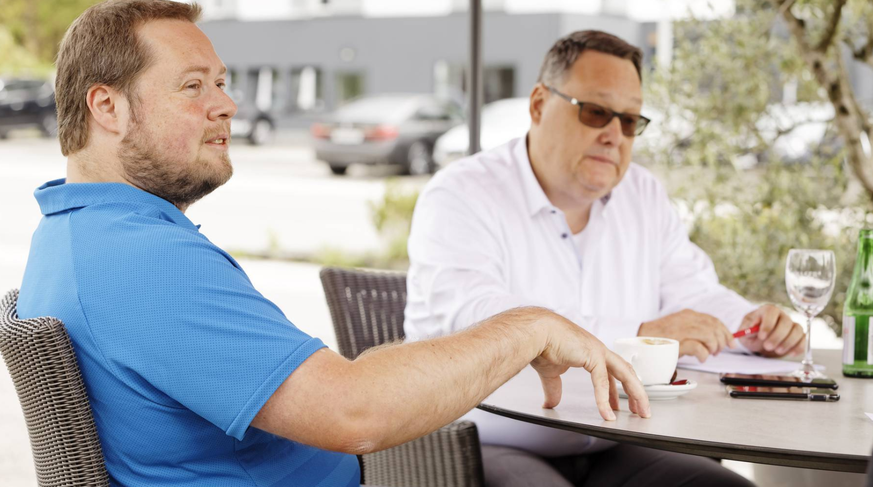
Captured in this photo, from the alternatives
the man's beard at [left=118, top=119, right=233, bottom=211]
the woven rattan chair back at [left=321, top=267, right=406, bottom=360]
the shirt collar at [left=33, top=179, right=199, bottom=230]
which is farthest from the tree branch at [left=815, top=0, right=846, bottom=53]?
the shirt collar at [left=33, top=179, right=199, bottom=230]

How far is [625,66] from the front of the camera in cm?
267

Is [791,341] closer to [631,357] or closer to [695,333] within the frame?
[695,333]

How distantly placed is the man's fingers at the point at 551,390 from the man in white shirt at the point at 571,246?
496 mm

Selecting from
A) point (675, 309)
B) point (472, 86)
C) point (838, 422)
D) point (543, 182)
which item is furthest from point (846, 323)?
point (472, 86)

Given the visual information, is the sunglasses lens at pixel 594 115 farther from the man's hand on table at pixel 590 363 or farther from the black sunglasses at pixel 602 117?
the man's hand on table at pixel 590 363

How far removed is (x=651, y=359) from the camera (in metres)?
1.81

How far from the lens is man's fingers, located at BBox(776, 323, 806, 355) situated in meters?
2.29

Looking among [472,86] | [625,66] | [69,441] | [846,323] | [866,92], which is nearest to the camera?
[69,441]

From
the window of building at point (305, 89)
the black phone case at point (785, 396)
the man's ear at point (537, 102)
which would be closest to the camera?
the black phone case at point (785, 396)

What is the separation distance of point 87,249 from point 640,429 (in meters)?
0.93

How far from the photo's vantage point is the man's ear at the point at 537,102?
279 centimetres

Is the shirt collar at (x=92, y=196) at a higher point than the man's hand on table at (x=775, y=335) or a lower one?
higher

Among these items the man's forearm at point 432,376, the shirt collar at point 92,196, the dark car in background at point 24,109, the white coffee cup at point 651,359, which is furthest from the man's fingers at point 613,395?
the dark car in background at point 24,109

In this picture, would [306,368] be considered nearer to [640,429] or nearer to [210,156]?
[210,156]
